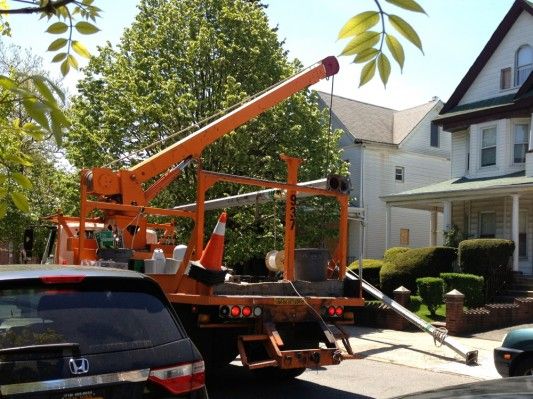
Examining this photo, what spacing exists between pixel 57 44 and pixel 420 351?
11648 mm

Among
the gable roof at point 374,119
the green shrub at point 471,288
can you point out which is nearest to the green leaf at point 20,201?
the green shrub at point 471,288

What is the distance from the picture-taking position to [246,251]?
17797 mm

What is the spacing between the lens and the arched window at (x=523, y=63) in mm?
22844

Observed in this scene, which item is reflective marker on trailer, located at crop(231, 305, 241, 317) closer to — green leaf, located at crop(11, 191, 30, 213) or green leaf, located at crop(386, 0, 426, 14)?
green leaf, located at crop(11, 191, 30, 213)

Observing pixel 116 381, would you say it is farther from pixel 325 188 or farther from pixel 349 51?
pixel 325 188

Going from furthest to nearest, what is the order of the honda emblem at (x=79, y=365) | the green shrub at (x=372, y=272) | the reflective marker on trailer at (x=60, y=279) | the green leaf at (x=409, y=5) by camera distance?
the green shrub at (x=372, y=272), the reflective marker on trailer at (x=60, y=279), the honda emblem at (x=79, y=365), the green leaf at (x=409, y=5)

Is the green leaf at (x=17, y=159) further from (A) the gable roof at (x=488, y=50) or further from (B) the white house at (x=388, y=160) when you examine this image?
(B) the white house at (x=388, y=160)

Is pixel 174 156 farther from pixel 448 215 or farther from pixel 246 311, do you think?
pixel 448 215

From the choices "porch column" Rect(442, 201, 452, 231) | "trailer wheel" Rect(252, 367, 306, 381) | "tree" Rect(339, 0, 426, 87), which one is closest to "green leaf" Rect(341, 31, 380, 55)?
"tree" Rect(339, 0, 426, 87)

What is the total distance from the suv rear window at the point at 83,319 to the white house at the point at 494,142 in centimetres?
1842

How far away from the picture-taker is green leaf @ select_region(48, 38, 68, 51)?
2.71 meters

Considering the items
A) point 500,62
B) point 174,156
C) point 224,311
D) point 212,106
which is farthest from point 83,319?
point 500,62

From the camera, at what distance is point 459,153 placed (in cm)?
2506

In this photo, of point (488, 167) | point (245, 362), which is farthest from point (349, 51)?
point (488, 167)
